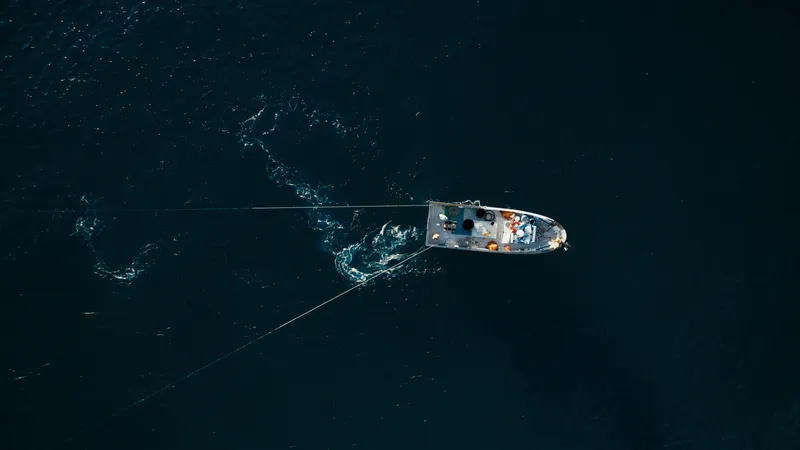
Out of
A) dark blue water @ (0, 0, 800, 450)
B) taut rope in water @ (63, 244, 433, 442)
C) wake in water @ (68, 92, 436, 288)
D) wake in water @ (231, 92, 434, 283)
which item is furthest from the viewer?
wake in water @ (68, 92, 436, 288)

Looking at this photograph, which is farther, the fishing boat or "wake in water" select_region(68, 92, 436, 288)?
"wake in water" select_region(68, 92, 436, 288)

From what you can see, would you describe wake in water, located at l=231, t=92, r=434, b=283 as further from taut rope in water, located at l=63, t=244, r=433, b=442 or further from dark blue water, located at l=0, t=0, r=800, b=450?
taut rope in water, located at l=63, t=244, r=433, b=442

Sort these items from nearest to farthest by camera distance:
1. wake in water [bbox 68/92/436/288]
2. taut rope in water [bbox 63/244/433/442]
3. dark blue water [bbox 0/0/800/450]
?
dark blue water [bbox 0/0/800/450]
taut rope in water [bbox 63/244/433/442]
wake in water [bbox 68/92/436/288]

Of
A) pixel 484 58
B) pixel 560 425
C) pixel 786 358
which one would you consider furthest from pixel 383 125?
pixel 786 358

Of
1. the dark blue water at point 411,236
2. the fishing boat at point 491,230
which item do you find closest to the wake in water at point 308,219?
the dark blue water at point 411,236

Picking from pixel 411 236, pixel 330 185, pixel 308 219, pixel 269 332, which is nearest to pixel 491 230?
pixel 411 236

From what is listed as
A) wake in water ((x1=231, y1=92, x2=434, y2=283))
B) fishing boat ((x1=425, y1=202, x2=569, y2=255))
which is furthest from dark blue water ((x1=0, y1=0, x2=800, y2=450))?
fishing boat ((x1=425, y1=202, x2=569, y2=255))

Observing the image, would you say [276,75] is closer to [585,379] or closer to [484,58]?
[484,58]
